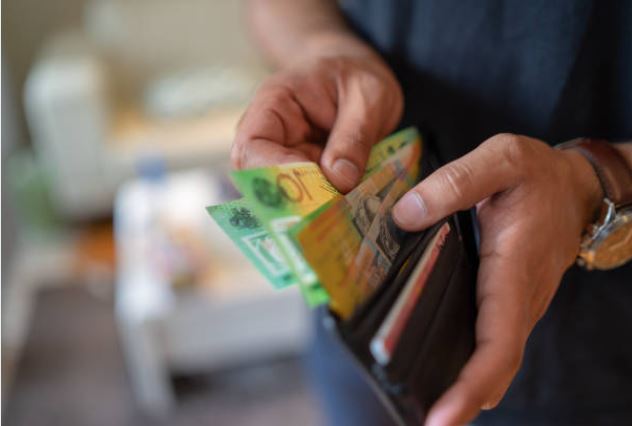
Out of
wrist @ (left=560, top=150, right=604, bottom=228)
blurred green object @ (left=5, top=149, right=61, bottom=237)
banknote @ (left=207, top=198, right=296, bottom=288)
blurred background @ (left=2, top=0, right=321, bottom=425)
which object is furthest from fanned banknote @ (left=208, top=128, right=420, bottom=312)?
blurred green object @ (left=5, top=149, right=61, bottom=237)

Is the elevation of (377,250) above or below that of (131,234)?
above

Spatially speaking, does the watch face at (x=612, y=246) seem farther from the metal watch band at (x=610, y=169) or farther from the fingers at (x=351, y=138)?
the fingers at (x=351, y=138)

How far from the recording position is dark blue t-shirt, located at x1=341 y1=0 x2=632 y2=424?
49 cm

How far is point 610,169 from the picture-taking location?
1.51 feet

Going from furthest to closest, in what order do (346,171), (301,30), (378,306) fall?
(301,30)
(346,171)
(378,306)

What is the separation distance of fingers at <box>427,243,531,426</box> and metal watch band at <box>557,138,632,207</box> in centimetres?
11

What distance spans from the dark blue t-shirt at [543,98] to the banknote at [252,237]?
0.22m

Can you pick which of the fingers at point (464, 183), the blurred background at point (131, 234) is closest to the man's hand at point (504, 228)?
the fingers at point (464, 183)

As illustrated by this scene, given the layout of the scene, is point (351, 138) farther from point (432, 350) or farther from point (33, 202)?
point (33, 202)

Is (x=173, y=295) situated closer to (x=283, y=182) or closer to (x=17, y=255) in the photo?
(x=17, y=255)

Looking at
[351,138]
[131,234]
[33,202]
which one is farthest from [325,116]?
[33,202]

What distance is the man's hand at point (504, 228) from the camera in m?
0.37

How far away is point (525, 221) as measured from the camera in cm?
41

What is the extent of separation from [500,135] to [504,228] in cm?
6
